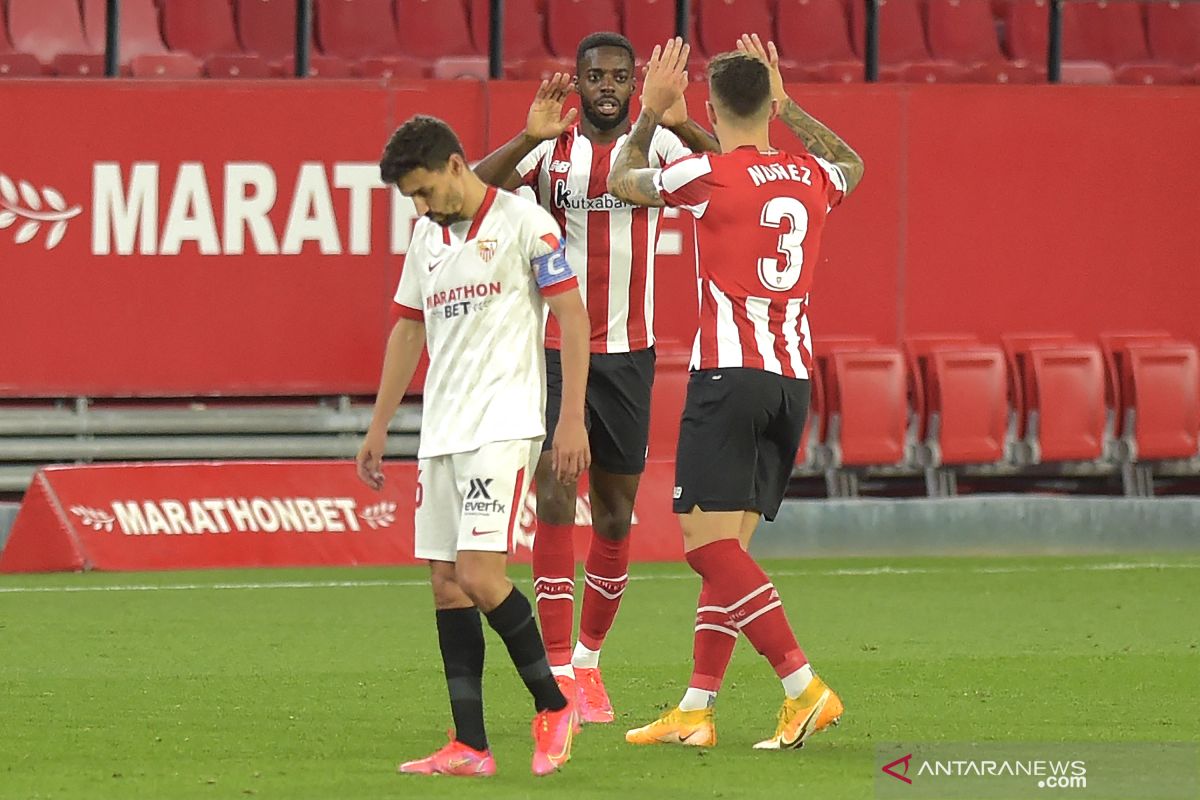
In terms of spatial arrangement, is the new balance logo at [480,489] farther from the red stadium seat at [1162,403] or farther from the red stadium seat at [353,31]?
the red stadium seat at [353,31]

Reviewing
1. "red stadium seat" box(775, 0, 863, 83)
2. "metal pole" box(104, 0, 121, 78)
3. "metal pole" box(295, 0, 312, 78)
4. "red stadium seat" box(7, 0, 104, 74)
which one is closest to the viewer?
"metal pole" box(104, 0, 121, 78)

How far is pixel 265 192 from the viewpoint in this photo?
13852 mm

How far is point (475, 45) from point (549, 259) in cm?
1000

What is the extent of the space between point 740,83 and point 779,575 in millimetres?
6167

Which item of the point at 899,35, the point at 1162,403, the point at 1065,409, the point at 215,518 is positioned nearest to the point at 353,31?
the point at 899,35

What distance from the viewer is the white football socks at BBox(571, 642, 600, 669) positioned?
7449 millimetres

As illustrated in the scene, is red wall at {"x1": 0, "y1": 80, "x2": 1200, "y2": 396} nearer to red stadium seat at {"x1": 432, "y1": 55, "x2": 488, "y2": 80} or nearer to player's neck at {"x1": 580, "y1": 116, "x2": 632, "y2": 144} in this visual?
red stadium seat at {"x1": 432, "y1": 55, "x2": 488, "y2": 80}

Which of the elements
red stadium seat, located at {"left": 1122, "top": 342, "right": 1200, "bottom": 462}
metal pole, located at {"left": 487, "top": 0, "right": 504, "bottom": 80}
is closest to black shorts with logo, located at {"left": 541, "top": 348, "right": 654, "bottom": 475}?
metal pole, located at {"left": 487, "top": 0, "right": 504, "bottom": 80}

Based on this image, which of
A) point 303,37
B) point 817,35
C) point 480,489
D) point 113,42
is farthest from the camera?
point 817,35

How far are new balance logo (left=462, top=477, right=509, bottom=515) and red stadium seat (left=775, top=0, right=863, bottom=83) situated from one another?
10514mm

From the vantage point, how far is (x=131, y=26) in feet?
50.0

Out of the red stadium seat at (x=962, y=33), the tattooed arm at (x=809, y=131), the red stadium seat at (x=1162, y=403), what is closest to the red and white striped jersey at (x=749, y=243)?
the tattooed arm at (x=809, y=131)

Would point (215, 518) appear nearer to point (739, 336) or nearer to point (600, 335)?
point (600, 335)

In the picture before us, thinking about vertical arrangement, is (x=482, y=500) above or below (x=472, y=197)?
below
